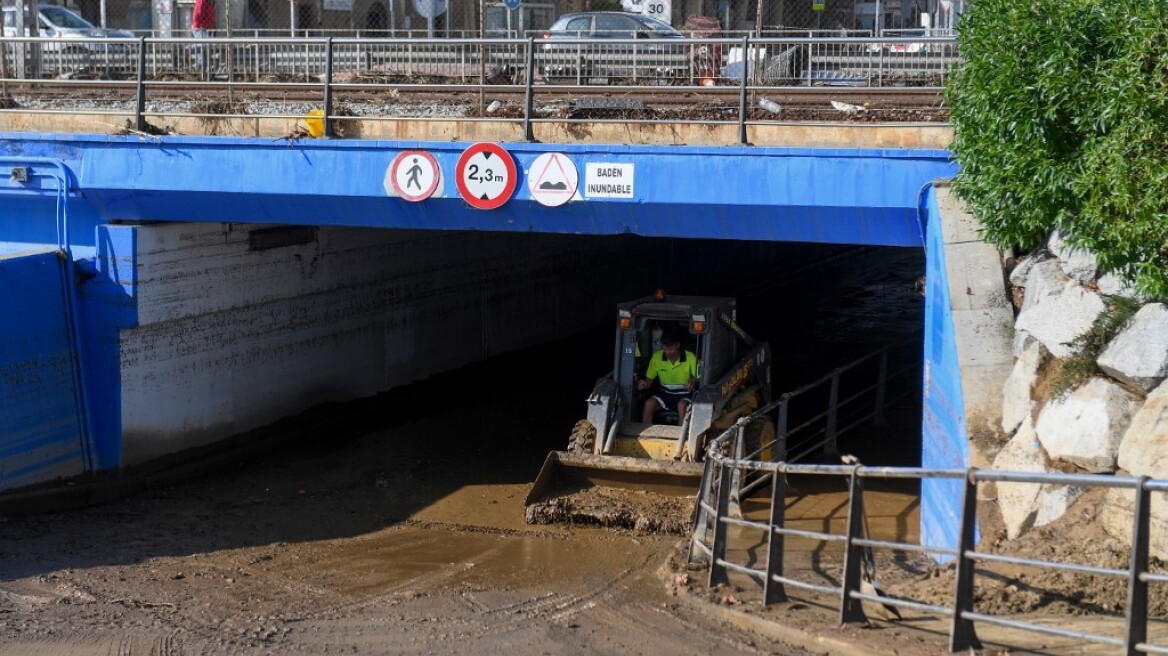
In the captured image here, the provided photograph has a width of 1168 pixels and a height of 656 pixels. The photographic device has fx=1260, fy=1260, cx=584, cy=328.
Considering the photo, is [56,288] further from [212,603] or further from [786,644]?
[786,644]

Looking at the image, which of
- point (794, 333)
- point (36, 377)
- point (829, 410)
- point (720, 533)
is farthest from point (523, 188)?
point (794, 333)

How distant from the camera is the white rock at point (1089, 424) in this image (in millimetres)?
8586

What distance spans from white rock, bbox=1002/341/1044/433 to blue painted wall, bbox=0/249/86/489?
11.1m

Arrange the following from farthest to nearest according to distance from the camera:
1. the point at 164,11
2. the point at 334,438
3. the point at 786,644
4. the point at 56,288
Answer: the point at 164,11 < the point at 334,438 < the point at 56,288 < the point at 786,644

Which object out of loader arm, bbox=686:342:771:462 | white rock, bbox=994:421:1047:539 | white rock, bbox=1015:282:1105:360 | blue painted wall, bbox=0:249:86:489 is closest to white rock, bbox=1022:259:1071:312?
white rock, bbox=1015:282:1105:360

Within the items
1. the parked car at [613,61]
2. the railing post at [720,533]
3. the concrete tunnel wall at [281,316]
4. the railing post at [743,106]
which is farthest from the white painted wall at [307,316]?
the railing post at [720,533]

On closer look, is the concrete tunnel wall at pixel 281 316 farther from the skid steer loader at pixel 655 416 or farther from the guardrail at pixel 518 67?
the skid steer loader at pixel 655 416

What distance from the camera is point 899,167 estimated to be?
40.6ft

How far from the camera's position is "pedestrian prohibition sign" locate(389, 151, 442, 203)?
14188mm

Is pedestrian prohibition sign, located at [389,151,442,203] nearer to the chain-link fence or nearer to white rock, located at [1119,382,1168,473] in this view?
white rock, located at [1119,382,1168,473]

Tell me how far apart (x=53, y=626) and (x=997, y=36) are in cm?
905

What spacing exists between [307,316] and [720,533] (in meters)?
11.4

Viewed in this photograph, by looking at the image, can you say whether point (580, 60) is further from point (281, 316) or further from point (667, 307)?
point (281, 316)

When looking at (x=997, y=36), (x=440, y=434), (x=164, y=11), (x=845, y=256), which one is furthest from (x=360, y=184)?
(x=845, y=256)
